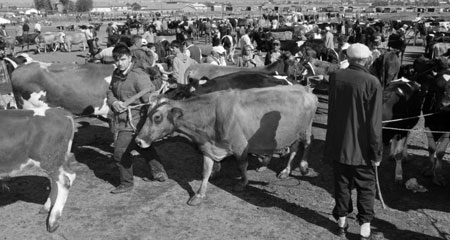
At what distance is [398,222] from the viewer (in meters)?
5.04

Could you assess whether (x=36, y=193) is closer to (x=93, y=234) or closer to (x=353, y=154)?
(x=93, y=234)

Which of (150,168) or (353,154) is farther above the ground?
(353,154)

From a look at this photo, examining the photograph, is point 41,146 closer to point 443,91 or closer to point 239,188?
point 239,188

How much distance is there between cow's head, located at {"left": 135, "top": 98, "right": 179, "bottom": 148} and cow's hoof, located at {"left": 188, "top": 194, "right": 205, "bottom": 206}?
3.02 feet

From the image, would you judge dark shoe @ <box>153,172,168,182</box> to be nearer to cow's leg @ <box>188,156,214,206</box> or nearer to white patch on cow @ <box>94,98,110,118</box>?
cow's leg @ <box>188,156,214,206</box>

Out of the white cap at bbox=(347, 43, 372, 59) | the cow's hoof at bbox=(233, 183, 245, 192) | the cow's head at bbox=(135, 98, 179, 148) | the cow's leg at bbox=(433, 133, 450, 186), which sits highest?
the white cap at bbox=(347, 43, 372, 59)

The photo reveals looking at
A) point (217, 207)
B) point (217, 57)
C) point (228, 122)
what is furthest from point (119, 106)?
point (217, 57)

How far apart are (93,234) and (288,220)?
89.2 inches

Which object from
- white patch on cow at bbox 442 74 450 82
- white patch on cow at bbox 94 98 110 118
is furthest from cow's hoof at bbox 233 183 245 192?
white patch on cow at bbox 94 98 110 118

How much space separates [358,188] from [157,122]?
2.57 metres

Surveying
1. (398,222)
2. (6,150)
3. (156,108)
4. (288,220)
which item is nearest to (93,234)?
(6,150)

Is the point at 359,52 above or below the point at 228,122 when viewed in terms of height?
above

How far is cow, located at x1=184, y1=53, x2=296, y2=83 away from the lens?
9.16 meters

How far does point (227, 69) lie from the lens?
32.4ft
